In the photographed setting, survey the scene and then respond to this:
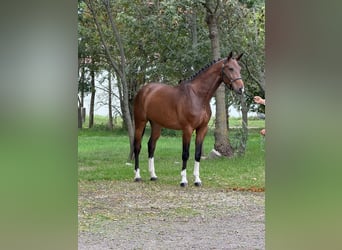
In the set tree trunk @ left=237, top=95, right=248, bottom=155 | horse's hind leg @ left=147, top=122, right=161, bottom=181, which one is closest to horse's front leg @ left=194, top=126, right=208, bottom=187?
horse's hind leg @ left=147, top=122, right=161, bottom=181

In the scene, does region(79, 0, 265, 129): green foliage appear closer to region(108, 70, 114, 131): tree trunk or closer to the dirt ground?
the dirt ground

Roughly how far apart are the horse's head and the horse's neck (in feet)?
0.24

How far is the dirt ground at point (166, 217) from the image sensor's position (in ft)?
9.09

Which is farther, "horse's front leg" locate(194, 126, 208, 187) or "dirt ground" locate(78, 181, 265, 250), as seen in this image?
"horse's front leg" locate(194, 126, 208, 187)

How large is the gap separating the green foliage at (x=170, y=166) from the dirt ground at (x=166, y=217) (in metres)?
0.36

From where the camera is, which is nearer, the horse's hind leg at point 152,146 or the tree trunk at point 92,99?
the horse's hind leg at point 152,146

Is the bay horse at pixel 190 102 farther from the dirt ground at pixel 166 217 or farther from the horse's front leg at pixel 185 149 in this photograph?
the dirt ground at pixel 166 217

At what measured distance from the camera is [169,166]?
596cm

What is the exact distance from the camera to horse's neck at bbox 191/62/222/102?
4.83m

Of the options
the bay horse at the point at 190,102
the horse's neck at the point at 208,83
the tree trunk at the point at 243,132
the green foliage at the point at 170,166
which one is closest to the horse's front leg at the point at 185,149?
the bay horse at the point at 190,102

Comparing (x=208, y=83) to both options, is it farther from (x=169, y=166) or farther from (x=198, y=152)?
(x=169, y=166)
